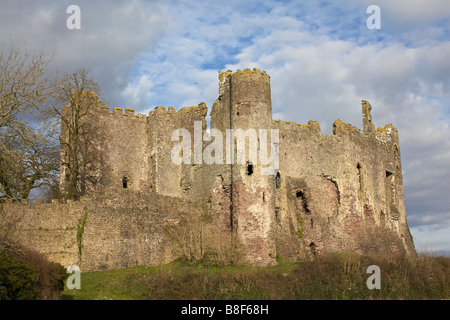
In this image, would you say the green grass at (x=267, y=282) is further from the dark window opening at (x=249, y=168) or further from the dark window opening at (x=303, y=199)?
the dark window opening at (x=303, y=199)

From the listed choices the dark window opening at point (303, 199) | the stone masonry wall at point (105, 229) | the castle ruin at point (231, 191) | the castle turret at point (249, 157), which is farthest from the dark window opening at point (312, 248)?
the stone masonry wall at point (105, 229)

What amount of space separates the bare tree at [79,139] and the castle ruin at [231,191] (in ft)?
0.57

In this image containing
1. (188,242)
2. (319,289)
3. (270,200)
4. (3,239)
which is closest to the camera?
(3,239)

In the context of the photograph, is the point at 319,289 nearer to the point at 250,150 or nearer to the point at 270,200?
the point at 270,200

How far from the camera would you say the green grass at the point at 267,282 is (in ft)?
77.1

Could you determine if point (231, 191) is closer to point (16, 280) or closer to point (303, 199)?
point (303, 199)

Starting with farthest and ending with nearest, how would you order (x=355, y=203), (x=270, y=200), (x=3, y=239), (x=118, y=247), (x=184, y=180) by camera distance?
(x=355, y=203) < (x=184, y=180) < (x=270, y=200) < (x=118, y=247) < (x=3, y=239)

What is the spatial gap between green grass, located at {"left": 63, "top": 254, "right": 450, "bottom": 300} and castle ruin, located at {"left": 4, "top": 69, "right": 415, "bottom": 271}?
6.98ft

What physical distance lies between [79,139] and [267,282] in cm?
1434

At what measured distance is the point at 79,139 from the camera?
106 feet

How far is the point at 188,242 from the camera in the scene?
28719mm

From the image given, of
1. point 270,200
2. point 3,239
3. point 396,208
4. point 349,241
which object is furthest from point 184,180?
point 396,208

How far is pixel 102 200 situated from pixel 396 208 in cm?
2673

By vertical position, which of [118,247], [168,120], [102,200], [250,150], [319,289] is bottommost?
[319,289]
